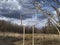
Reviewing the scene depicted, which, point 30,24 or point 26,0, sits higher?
point 26,0

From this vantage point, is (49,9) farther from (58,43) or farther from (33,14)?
(58,43)

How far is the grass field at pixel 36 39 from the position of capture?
6242 mm

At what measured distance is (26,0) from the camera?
6.43 m

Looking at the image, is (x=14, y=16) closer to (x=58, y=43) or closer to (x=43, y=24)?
(x=43, y=24)

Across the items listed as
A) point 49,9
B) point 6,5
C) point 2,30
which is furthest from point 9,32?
point 49,9

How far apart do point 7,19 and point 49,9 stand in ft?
3.21

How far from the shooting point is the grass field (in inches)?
246

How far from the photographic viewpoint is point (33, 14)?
21.1ft

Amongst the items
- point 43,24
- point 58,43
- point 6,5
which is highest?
point 6,5

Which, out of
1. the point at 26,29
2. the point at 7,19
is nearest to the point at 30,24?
the point at 26,29

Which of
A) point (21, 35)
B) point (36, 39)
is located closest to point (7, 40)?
point (21, 35)

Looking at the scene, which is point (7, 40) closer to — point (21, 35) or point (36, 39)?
point (21, 35)

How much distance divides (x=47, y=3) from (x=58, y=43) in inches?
36.5

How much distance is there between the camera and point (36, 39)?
6.29m
